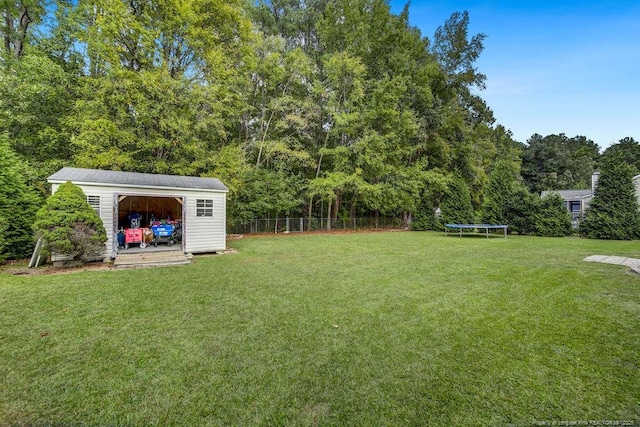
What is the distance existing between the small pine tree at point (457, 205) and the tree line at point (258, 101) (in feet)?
→ 0.41

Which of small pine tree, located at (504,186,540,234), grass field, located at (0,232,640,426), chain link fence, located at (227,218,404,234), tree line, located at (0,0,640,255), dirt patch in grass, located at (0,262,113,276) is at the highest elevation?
tree line, located at (0,0,640,255)

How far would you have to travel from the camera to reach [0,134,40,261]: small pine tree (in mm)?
6512

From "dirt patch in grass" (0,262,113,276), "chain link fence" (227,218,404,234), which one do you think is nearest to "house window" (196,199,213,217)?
"dirt patch in grass" (0,262,113,276)

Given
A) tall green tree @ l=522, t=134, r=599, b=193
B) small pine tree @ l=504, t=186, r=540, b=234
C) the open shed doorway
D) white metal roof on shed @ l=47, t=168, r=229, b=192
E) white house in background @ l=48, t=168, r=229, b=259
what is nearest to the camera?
white metal roof on shed @ l=47, t=168, r=229, b=192

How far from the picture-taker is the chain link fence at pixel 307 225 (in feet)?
49.8

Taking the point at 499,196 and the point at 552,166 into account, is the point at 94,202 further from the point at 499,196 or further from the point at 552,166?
the point at 552,166

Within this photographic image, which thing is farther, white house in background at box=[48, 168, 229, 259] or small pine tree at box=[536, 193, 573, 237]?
small pine tree at box=[536, 193, 573, 237]

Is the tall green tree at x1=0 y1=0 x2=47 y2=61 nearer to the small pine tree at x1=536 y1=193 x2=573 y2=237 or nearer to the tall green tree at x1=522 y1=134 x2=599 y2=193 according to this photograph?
the small pine tree at x1=536 y1=193 x2=573 y2=237

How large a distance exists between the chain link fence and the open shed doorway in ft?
10.9

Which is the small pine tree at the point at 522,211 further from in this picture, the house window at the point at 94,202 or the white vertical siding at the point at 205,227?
the house window at the point at 94,202

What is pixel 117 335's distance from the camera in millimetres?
3111

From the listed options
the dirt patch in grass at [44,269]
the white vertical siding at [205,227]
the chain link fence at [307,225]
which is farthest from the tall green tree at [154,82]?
the dirt patch in grass at [44,269]

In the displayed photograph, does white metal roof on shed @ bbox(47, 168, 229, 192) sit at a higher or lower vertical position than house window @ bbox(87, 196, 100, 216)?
higher

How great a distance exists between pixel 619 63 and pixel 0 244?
65.1ft
